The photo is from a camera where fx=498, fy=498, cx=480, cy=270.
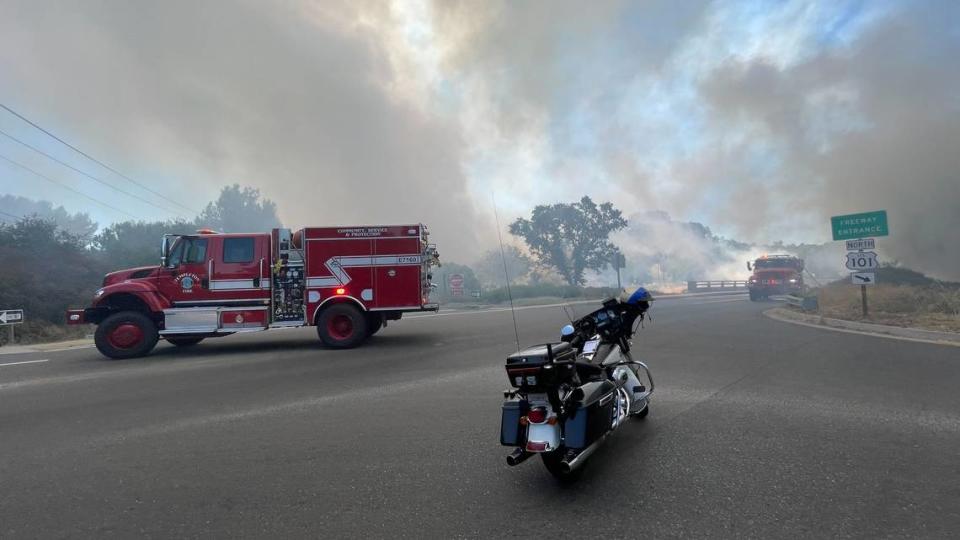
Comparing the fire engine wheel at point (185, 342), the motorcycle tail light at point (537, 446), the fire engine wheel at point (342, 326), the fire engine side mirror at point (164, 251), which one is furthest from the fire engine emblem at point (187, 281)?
the motorcycle tail light at point (537, 446)

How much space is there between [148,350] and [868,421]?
446 inches

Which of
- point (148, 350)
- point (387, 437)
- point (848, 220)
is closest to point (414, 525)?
point (387, 437)

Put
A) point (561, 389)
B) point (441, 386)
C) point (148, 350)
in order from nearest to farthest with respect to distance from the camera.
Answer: point (561, 389), point (441, 386), point (148, 350)

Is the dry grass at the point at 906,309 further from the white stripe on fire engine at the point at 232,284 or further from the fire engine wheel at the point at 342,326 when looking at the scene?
the white stripe on fire engine at the point at 232,284

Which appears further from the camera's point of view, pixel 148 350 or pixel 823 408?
pixel 148 350

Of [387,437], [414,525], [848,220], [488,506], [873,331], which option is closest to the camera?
[414,525]

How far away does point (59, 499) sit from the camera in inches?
132

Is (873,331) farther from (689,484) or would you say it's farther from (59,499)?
(59,499)

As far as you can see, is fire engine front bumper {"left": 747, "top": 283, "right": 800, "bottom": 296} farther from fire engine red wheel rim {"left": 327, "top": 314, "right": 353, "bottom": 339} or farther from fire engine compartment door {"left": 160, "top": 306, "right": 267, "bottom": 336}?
fire engine compartment door {"left": 160, "top": 306, "right": 267, "bottom": 336}

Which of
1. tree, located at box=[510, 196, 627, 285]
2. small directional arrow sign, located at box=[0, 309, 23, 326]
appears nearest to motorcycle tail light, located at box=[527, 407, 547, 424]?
small directional arrow sign, located at box=[0, 309, 23, 326]

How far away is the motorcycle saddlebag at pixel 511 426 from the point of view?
132 inches

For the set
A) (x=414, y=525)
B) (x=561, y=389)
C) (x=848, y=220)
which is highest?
(x=848, y=220)

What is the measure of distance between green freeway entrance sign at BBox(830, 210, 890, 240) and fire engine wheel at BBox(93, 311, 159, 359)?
56.0ft

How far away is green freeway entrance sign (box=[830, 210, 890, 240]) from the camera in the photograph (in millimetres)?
12992
